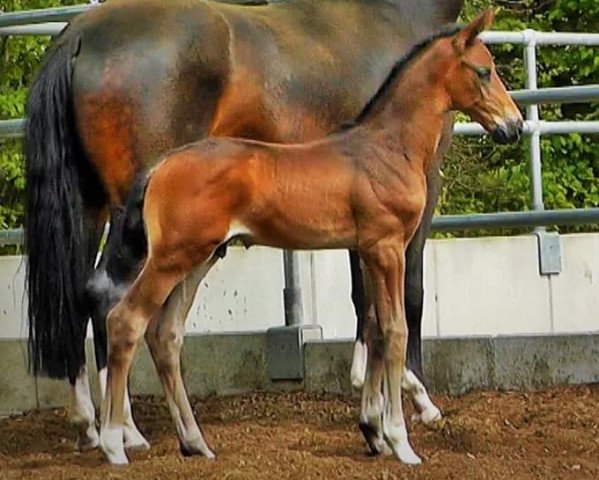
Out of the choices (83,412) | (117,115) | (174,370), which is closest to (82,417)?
(83,412)

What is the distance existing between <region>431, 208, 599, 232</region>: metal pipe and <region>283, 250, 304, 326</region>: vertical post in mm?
778

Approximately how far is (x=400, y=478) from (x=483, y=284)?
144 inches

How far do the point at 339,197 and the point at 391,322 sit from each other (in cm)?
46

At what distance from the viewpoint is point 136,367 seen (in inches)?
291

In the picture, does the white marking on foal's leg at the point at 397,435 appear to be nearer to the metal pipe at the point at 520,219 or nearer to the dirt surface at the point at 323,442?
the dirt surface at the point at 323,442

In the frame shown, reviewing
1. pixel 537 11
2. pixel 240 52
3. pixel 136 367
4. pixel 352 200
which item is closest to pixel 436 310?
pixel 136 367

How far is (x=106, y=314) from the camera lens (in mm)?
5770

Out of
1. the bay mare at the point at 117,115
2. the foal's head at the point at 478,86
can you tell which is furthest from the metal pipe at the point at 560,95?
the foal's head at the point at 478,86

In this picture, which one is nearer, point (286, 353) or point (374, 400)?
point (374, 400)

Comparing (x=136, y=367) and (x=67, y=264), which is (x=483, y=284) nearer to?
(x=136, y=367)

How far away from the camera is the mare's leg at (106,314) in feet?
18.6

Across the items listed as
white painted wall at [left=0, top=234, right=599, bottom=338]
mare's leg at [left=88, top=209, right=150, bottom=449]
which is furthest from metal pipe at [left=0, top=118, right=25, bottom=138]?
mare's leg at [left=88, top=209, right=150, bottom=449]

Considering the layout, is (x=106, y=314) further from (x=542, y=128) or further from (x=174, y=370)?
(x=542, y=128)

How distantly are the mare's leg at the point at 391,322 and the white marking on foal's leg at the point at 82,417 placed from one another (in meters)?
1.34
